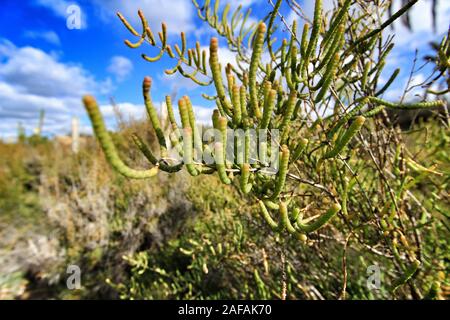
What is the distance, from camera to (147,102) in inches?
18.6

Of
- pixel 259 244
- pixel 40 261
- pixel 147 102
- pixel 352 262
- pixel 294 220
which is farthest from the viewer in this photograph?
pixel 40 261

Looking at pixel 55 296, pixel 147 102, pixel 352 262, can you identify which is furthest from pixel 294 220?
pixel 55 296

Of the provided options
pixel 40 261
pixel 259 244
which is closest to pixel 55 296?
pixel 40 261

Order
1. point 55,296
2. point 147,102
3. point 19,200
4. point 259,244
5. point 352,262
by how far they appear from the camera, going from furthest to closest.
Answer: point 19,200 → point 55,296 → point 352,262 → point 259,244 → point 147,102

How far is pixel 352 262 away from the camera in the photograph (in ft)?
6.50

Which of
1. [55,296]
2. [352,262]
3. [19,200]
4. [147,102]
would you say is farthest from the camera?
[19,200]

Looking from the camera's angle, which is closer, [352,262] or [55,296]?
[352,262]

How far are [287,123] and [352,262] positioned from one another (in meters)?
1.75

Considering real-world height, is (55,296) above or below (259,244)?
below
